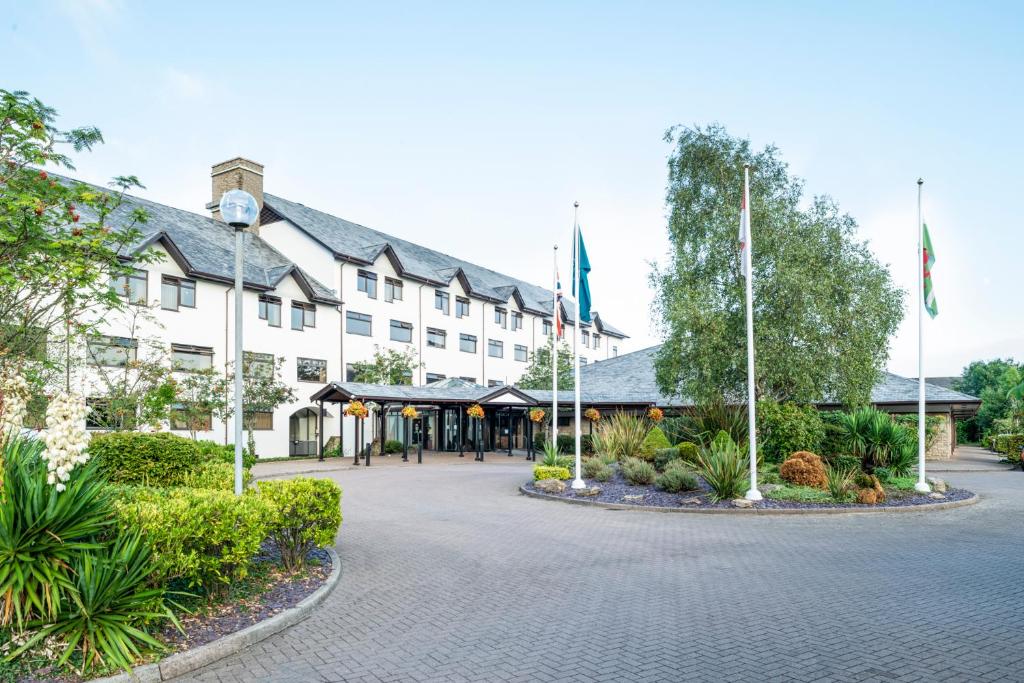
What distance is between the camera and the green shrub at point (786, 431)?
19.5 m

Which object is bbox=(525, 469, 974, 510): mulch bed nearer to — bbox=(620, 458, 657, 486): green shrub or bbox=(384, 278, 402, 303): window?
bbox=(620, 458, 657, 486): green shrub

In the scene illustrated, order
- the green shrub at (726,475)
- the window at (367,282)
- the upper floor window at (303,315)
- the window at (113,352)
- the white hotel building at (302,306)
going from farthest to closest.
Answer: the window at (367,282) → the upper floor window at (303,315) → the white hotel building at (302,306) → the window at (113,352) → the green shrub at (726,475)

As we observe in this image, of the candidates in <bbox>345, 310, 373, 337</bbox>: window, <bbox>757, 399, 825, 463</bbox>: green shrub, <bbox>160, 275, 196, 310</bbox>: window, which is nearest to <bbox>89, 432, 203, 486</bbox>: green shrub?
<bbox>757, 399, 825, 463</bbox>: green shrub

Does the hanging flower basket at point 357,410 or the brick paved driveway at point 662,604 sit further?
the hanging flower basket at point 357,410

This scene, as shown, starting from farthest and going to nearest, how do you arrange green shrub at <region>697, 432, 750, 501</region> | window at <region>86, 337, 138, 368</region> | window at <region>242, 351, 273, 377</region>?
window at <region>242, 351, 273, 377</region> < window at <region>86, 337, 138, 368</region> < green shrub at <region>697, 432, 750, 501</region>

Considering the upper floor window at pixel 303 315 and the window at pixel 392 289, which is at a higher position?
the window at pixel 392 289

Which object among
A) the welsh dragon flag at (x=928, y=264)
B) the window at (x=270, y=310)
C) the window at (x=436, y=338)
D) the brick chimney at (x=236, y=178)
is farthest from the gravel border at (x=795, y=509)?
the brick chimney at (x=236, y=178)

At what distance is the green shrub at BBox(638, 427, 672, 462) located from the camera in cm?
2220

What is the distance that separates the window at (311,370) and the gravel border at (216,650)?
94.6 feet

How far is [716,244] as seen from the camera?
25234 millimetres

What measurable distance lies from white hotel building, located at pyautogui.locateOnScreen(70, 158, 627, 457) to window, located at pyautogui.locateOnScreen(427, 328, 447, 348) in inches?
3.3

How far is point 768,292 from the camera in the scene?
23.3m

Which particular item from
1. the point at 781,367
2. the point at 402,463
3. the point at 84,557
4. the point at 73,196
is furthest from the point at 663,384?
the point at 84,557

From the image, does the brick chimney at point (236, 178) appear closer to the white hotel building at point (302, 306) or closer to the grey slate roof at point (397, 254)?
the white hotel building at point (302, 306)
